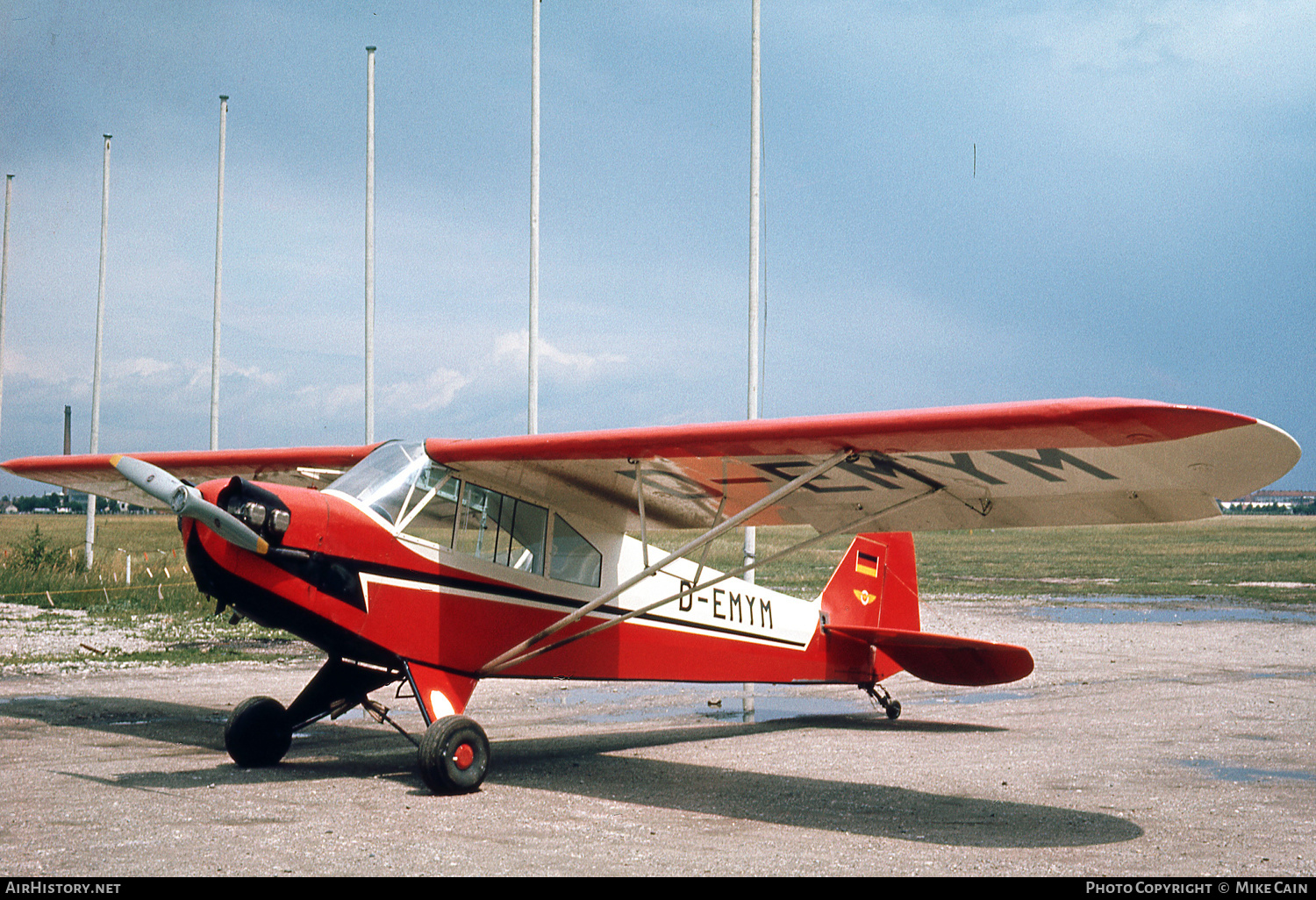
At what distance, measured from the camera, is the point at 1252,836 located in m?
6.02

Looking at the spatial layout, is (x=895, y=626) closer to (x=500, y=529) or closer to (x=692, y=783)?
(x=692, y=783)

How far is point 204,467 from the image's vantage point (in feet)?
35.6

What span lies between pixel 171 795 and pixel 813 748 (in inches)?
207

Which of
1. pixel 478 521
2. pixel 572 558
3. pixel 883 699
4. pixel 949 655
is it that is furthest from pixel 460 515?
pixel 883 699

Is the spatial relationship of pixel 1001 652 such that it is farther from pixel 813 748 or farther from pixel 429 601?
pixel 429 601

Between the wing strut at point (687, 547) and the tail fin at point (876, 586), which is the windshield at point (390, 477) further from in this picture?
the tail fin at point (876, 586)

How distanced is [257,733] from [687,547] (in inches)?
140

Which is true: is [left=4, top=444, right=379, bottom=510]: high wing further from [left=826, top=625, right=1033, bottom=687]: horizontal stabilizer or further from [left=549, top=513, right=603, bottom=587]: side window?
[left=826, top=625, right=1033, bottom=687]: horizontal stabilizer

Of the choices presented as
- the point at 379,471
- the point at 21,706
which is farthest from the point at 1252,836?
the point at 21,706

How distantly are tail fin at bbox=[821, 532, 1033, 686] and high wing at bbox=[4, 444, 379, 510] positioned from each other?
17.2ft

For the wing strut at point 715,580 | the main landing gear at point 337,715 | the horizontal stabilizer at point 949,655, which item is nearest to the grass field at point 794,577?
the horizontal stabilizer at point 949,655

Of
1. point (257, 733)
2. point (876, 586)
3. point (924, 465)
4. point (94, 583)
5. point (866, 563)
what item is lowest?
point (94, 583)

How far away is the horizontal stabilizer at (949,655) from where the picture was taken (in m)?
10.1

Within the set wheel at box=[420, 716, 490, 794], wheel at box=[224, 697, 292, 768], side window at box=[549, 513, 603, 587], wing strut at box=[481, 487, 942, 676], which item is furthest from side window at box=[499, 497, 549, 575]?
wheel at box=[224, 697, 292, 768]
